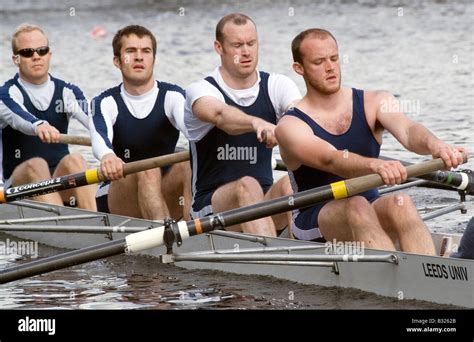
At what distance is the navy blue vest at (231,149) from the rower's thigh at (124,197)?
28.3 inches

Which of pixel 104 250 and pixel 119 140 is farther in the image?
pixel 119 140

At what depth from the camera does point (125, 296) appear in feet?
26.2

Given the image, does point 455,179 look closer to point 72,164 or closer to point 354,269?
point 354,269

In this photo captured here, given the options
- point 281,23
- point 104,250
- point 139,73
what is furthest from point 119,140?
point 281,23

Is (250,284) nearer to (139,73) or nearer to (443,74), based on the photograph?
(139,73)

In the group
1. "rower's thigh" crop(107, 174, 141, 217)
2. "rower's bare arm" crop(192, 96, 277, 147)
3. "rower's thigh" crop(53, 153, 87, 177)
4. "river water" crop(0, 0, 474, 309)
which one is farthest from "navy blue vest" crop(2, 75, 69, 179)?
"rower's bare arm" crop(192, 96, 277, 147)

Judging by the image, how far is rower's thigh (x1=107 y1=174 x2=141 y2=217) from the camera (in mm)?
8797

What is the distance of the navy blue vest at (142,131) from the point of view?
8.79m

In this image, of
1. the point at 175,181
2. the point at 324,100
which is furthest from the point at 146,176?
the point at 324,100

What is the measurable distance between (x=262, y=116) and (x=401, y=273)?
5.11 feet

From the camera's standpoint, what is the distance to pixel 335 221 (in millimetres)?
6906

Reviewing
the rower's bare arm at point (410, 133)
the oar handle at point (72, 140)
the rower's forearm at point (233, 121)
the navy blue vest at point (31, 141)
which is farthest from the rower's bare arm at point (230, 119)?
the navy blue vest at point (31, 141)

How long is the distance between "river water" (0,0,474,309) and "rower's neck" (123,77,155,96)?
108 centimetres

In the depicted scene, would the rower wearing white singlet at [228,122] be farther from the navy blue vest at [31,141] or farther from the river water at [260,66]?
the navy blue vest at [31,141]
